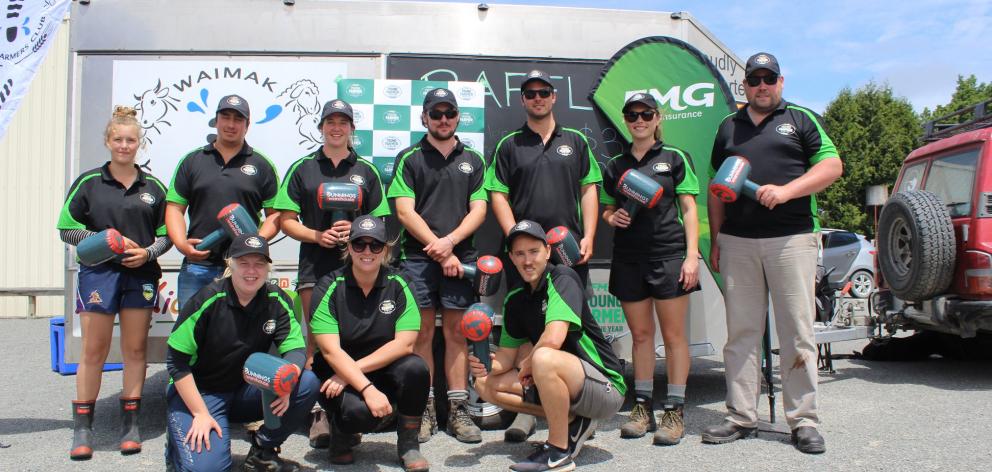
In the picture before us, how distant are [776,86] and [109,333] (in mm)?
4127

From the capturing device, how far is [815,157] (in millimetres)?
3980

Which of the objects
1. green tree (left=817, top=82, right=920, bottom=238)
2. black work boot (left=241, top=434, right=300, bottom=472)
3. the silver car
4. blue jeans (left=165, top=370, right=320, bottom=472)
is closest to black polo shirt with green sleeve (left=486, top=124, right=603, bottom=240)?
blue jeans (left=165, top=370, right=320, bottom=472)

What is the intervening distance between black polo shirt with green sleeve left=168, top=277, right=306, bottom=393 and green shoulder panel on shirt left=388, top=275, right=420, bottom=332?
509mm

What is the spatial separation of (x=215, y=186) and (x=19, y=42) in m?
1.60

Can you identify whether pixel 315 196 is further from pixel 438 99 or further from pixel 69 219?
pixel 69 219

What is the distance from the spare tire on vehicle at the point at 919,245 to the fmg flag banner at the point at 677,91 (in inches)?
87.8

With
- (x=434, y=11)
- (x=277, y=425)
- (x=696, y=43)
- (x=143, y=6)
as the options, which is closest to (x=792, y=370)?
(x=696, y=43)

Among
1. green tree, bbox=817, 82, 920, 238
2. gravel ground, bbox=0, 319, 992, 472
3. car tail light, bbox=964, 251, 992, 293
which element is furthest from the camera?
green tree, bbox=817, 82, 920, 238

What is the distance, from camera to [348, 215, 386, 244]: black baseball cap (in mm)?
3564

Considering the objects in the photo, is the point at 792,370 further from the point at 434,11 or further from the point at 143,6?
the point at 143,6

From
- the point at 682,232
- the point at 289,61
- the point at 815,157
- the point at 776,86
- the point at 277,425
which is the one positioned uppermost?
the point at 289,61

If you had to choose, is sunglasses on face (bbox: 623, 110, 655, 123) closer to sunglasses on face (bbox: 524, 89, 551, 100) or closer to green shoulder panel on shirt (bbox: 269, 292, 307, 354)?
sunglasses on face (bbox: 524, 89, 551, 100)

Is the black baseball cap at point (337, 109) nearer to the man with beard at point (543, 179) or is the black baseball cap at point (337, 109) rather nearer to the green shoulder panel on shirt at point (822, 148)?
the man with beard at point (543, 179)

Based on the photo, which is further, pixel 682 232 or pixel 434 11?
pixel 434 11
